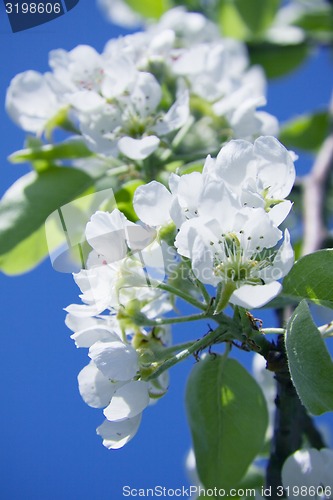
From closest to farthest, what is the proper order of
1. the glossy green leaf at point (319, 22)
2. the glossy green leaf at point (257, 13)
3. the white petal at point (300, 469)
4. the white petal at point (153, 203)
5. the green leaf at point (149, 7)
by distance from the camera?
the white petal at point (153, 203), the white petal at point (300, 469), the glossy green leaf at point (257, 13), the green leaf at point (149, 7), the glossy green leaf at point (319, 22)

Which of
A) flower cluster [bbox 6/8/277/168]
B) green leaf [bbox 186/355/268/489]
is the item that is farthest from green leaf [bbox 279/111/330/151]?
green leaf [bbox 186/355/268/489]

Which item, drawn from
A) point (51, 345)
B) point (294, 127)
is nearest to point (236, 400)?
point (51, 345)

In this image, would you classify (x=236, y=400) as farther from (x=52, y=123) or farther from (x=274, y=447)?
(x=52, y=123)

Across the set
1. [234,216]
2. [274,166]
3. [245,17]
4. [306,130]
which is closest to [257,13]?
[245,17]

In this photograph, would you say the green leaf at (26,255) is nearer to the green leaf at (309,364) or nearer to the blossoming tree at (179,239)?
the blossoming tree at (179,239)

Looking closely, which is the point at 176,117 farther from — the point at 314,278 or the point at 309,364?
the point at 309,364

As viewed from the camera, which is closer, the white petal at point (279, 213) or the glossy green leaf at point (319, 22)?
the white petal at point (279, 213)

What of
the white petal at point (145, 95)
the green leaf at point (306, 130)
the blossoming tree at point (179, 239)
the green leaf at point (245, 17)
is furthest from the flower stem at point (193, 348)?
the green leaf at point (245, 17)

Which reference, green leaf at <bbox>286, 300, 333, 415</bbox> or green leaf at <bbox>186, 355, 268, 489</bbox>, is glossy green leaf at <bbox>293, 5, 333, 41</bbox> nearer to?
green leaf at <bbox>186, 355, 268, 489</bbox>
